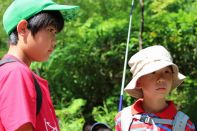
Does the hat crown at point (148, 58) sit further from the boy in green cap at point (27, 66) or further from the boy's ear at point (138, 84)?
the boy in green cap at point (27, 66)

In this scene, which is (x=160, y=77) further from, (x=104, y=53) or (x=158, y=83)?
(x=104, y=53)

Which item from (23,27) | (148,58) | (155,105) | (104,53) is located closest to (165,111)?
(155,105)

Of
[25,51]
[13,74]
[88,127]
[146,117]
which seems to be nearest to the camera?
[13,74]

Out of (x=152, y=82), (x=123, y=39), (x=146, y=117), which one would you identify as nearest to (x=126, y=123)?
(x=146, y=117)

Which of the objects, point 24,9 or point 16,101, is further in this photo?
point 24,9

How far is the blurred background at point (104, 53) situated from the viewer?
6234 mm

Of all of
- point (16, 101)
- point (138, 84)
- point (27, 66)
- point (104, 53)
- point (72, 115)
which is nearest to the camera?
point (16, 101)

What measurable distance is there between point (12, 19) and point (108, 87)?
4985 millimetres

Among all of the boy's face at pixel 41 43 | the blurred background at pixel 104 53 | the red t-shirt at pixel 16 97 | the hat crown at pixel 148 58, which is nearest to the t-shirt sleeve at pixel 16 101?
the red t-shirt at pixel 16 97

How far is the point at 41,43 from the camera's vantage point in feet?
6.39

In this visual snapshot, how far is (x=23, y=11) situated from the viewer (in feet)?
6.41

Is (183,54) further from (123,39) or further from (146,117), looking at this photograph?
(146,117)

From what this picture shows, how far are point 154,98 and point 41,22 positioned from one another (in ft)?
3.40

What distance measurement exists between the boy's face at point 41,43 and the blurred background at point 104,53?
13.0 feet
